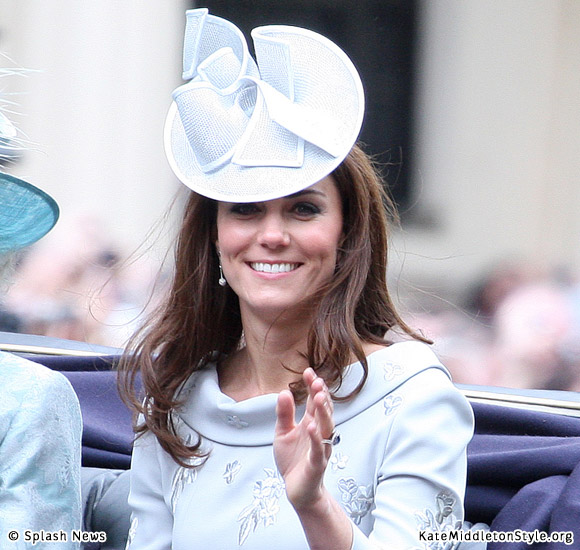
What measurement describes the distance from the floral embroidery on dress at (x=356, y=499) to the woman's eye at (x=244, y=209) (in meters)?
0.44

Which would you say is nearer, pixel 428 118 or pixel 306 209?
pixel 306 209

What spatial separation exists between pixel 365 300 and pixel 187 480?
1.35ft

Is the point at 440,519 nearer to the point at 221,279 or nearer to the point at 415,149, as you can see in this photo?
the point at 221,279

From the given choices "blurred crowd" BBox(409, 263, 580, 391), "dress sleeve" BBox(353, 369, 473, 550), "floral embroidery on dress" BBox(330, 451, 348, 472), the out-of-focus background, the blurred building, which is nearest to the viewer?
"dress sleeve" BBox(353, 369, 473, 550)

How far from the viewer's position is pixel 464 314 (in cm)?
348

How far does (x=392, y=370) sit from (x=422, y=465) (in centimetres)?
18

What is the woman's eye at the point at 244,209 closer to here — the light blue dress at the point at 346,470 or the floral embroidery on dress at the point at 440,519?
the light blue dress at the point at 346,470

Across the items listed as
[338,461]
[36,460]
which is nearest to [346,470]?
[338,461]

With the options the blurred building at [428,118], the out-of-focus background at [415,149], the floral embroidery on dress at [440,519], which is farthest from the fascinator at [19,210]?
the blurred building at [428,118]

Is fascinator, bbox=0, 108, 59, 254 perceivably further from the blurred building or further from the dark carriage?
the blurred building

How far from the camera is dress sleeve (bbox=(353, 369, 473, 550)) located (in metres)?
1.57

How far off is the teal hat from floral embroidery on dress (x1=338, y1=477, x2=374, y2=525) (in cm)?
62

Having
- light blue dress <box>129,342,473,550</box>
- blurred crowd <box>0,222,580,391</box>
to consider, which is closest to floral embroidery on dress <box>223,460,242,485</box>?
light blue dress <box>129,342,473,550</box>

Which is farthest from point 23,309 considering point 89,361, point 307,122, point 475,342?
point 307,122
